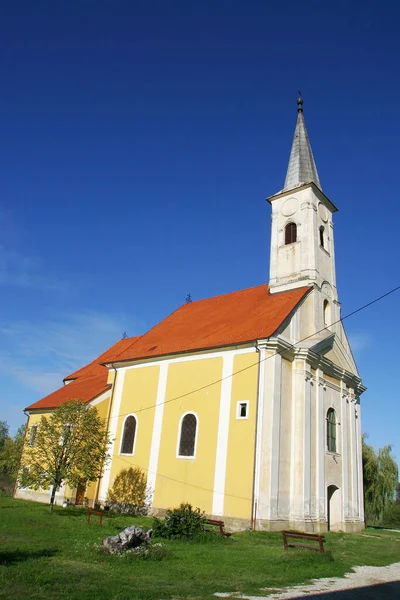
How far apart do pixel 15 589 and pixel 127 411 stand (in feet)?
54.8

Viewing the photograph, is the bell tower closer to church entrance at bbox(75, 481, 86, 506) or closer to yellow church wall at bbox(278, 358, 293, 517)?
yellow church wall at bbox(278, 358, 293, 517)

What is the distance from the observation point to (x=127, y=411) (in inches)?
928

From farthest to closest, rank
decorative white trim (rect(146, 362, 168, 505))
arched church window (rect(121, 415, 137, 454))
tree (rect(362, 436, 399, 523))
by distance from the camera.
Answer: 1. tree (rect(362, 436, 399, 523))
2. arched church window (rect(121, 415, 137, 454))
3. decorative white trim (rect(146, 362, 168, 505))

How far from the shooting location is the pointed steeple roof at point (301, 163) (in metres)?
27.0

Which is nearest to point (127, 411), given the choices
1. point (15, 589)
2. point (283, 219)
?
point (283, 219)

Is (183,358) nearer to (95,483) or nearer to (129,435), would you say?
(129,435)

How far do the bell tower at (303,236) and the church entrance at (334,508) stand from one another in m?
8.18

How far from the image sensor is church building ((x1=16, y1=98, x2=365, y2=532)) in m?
18.0

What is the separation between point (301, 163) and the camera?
27.5 m

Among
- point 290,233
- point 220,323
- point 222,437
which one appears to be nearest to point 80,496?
point 222,437

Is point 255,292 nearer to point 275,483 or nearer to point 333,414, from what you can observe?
point 333,414

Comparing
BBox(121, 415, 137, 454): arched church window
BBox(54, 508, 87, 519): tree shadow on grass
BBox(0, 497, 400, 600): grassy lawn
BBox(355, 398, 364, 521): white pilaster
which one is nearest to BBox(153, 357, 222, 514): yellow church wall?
BBox(121, 415, 137, 454): arched church window

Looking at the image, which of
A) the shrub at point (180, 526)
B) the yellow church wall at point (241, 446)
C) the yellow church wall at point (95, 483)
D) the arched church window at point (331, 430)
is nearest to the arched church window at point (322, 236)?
the arched church window at point (331, 430)

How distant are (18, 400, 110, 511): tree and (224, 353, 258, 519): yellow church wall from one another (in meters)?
5.58
